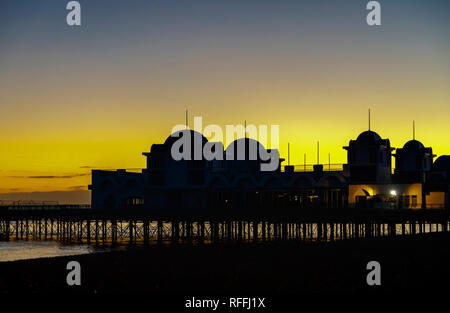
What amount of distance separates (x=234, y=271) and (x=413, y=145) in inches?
3247

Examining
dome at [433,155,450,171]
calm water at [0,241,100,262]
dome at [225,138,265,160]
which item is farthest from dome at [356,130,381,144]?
calm water at [0,241,100,262]

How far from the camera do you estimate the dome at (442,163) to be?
10834 centimetres

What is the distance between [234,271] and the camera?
1178 inches

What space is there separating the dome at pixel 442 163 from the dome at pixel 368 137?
101 ft

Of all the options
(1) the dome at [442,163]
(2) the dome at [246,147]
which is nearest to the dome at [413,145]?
(1) the dome at [442,163]

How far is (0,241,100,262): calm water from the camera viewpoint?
7156cm

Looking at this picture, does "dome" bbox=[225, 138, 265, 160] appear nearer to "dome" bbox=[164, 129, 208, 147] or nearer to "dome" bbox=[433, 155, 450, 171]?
"dome" bbox=[164, 129, 208, 147]

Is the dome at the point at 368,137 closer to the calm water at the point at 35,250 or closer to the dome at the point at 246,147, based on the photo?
the dome at the point at 246,147

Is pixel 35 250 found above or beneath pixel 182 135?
beneath

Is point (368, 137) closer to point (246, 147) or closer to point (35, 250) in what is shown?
point (246, 147)

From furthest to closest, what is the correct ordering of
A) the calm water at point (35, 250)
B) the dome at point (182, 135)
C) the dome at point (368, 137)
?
the dome at point (182, 135) → the dome at point (368, 137) → the calm water at point (35, 250)

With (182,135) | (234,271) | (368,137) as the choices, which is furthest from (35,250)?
(234,271)

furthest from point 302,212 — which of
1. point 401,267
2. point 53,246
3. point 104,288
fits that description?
point 104,288

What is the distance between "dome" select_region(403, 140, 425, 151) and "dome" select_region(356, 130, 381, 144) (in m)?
26.0
